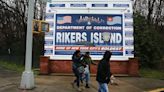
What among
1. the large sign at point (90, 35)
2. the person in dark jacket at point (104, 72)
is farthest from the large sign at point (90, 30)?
the person in dark jacket at point (104, 72)

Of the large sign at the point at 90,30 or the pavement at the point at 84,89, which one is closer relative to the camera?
the pavement at the point at 84,89

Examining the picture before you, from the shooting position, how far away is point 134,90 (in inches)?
649

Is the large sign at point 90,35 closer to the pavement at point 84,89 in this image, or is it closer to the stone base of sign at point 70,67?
the stone base of sign at point 70,67

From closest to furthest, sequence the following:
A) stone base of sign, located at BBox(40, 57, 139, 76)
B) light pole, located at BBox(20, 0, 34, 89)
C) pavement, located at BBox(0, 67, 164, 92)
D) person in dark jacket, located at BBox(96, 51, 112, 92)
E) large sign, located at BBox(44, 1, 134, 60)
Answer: person in dark jacket, located at BBox(96, 51, 112, 92), light pole, located at BBox(20, 0, 34, 89), pavement, located at BBox(0, 67, 164, 92), stone base of sign, located at BBox(40, 57, 139, 76), large sign, located at BBox(44, 1, 134, 60)

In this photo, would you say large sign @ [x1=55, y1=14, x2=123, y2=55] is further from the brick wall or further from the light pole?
the light pole

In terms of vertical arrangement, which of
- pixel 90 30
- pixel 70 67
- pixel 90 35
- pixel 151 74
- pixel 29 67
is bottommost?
pixel 151 74

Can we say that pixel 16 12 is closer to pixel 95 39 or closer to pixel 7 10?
pixel 7 10

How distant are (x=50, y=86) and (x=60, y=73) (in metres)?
6.02

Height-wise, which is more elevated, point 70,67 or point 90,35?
point 90,35

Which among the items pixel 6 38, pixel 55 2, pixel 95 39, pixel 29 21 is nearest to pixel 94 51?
pixel 95 39

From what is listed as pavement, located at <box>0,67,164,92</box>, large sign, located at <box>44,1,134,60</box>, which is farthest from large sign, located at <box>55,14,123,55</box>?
pavement, located at <box>0,67,164,92</box>

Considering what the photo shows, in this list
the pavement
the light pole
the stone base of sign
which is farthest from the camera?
the stone base of sign

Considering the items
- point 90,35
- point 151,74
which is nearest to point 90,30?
point 90,35

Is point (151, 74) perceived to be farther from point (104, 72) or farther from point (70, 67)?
point (104, 72)
